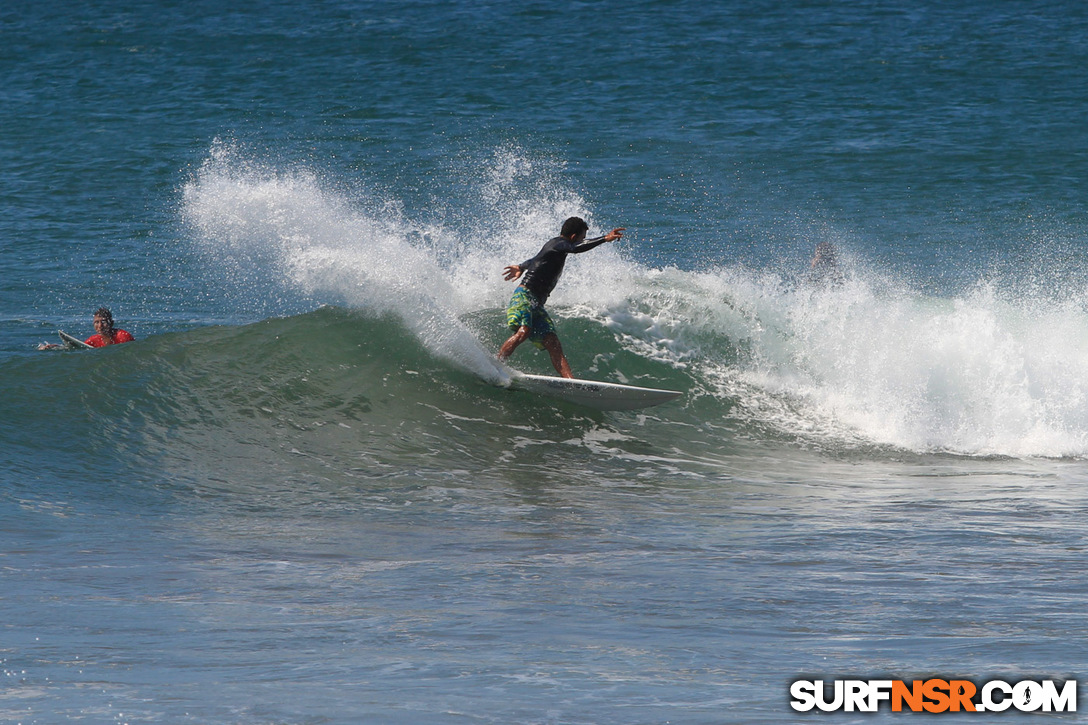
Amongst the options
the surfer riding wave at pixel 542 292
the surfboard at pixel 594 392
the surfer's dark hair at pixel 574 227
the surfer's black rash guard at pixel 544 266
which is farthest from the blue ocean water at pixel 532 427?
the surfer's dark hair at pixel 574 227

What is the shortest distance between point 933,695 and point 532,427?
5.94 meters

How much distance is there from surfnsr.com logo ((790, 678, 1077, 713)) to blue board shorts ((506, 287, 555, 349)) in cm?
572

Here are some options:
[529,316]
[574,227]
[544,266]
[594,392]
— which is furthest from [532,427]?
[574,227]

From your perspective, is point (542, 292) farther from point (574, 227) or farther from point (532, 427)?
point (532, 427)

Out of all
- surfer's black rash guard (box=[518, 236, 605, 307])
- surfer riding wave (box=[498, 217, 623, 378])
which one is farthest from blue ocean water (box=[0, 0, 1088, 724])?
surfer's black rash guard (box=[518, 236, 605, 307])

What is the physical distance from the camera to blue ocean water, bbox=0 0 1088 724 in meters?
4.91

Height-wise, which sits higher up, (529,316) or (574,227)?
(574,227)

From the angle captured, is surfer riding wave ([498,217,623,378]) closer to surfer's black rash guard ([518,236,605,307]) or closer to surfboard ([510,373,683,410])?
surfer's black rash guard ([518,236,605,307])

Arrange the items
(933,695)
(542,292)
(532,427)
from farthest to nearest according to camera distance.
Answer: (532,427)
(542,292)
(933,695)

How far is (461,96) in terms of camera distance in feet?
100

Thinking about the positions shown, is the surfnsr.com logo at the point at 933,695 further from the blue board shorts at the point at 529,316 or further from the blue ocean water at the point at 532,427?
the blue board shorts at the point at 529,316

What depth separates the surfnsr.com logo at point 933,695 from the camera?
4270 millimetres

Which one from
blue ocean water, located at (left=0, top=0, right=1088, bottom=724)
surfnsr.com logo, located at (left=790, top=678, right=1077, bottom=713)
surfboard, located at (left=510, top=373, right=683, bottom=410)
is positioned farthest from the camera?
surfboard, located at (left=510, top=373, right=683, bottom=410)

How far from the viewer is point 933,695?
14.5 ft
